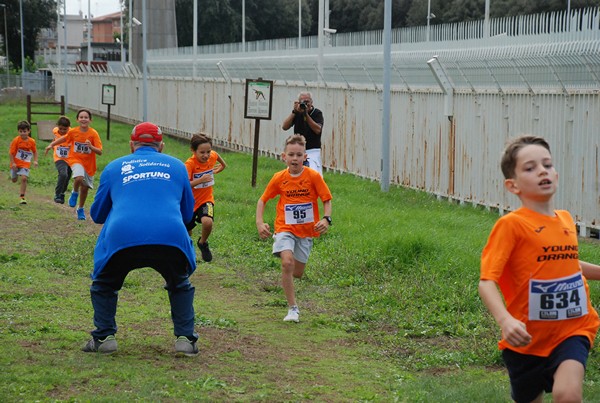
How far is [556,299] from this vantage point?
5.17 meters

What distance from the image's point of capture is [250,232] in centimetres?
1480

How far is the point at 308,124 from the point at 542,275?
11.3 meters

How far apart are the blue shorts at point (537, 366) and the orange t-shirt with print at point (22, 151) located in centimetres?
1557

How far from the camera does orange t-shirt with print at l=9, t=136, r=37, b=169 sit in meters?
19.6

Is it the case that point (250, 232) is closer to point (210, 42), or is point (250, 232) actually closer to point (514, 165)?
point (514, 165)

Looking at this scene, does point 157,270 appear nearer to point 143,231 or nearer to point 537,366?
point 143,231

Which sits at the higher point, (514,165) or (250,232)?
(514,165)

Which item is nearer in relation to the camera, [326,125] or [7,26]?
[326,125]

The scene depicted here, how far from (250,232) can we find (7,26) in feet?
278

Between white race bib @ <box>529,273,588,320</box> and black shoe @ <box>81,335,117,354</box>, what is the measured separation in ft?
11.9

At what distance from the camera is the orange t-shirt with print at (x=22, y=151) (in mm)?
19594

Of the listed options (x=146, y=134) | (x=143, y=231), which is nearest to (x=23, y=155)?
(x=146, y=134)

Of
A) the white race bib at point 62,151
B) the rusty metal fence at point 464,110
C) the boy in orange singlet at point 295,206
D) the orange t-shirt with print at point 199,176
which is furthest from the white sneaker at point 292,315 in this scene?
the white race bib at point 62,151

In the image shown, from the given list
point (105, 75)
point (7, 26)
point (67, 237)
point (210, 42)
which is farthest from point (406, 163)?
point (7, 26)
